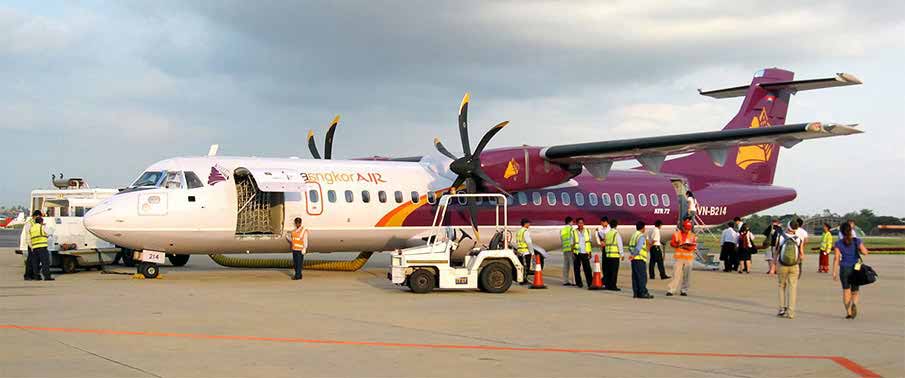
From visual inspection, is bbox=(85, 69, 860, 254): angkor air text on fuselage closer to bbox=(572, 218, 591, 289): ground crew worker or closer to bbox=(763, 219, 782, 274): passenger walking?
bbox=(763, 219, 782, 274): passenger walking

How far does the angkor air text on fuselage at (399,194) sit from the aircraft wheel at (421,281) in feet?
13.1

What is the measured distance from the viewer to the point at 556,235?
70.9 ft

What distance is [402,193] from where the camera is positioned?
1988 centimetres

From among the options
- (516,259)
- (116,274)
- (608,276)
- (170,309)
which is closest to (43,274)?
(116,274)

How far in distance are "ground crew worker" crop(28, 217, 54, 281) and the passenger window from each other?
2.98 meters

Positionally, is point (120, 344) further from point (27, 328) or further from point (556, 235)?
point (556, 235)

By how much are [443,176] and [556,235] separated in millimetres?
3306

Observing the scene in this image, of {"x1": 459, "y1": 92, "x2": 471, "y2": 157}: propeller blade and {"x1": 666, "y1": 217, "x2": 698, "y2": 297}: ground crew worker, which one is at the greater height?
{"x1": 459, "y1": 92, "x2": 471, "y2": 157}: propeller blade

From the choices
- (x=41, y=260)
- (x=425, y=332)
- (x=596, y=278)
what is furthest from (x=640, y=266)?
(x=41, y=260)

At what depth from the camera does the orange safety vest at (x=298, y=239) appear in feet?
58.8

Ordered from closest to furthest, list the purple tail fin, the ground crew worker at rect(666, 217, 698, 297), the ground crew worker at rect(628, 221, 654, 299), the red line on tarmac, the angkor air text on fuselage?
1. the red line on tarmac
2. the ground crew worker at rect(628, 221, 654, 299)
3. the ground crew worker at rect(666, 217, 698, 297)
4. the angkor air text on fuselage
5. the purple tail fin

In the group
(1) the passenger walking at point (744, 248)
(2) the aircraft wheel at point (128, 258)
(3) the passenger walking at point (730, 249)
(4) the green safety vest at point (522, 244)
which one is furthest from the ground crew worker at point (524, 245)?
(2) the aircraft wheel at point (128, 258)

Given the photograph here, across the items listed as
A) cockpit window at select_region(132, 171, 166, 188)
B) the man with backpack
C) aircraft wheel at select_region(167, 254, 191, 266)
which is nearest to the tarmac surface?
the man with backpack

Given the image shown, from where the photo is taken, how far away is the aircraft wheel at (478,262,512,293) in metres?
15.4
